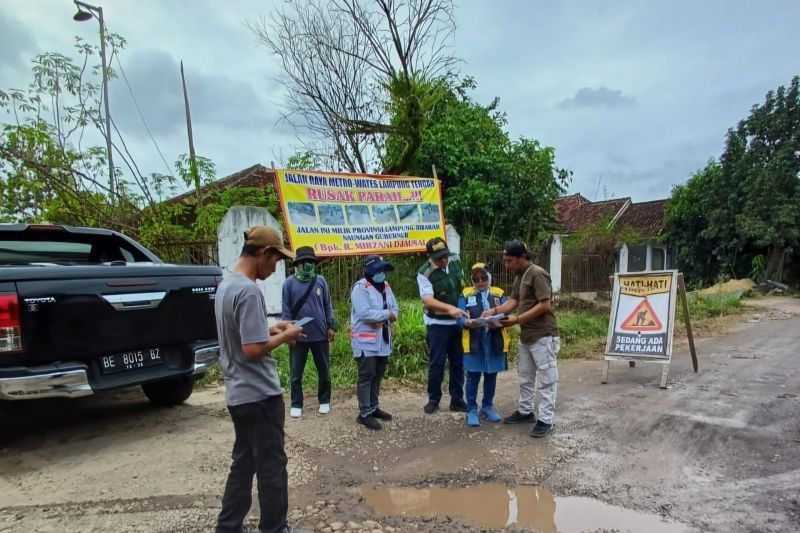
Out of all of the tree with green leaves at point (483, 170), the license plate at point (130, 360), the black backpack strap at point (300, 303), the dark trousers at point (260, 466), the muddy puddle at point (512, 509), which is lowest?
the muddy puddle at point (512, 509)

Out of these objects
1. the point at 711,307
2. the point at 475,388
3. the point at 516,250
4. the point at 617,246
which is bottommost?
the point at 711,307

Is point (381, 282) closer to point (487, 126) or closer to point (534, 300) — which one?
point (534, 300)

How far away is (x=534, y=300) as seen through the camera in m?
4.45

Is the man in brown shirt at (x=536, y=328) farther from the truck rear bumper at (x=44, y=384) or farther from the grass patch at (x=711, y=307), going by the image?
the grass patch at (x=711, y=307)

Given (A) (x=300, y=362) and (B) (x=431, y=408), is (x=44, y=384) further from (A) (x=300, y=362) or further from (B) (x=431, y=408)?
(B) (x=431, y=408)

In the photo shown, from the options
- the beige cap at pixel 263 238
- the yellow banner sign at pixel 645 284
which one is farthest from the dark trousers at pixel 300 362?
the yellow banner sign at pixel 645 284

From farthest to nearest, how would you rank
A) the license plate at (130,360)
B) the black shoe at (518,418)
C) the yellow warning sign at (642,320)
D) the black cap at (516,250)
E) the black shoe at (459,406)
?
1. the yellow warning sign at (642,320)
2. the black shoe at (459,406)
3. the black shoe at (518,418)
4. the black cap at (516,250)
5. the license plate at (130,360)

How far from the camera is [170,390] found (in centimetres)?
502

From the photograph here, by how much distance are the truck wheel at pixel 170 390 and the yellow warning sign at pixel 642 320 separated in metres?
5.29

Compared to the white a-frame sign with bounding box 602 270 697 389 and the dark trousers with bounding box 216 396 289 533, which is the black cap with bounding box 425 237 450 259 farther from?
the white a-frame sign with bounding box 602 270 697 389

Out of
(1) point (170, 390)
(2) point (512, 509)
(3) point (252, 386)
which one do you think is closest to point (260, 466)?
(3) point (252, 386)

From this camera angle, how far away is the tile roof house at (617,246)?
13305 millimetres

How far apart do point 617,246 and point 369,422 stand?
12730 mm

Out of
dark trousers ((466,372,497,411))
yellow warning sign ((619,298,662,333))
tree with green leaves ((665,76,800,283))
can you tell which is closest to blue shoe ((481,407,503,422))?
dark trousers ((466,372,497,411))
